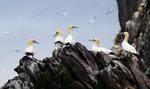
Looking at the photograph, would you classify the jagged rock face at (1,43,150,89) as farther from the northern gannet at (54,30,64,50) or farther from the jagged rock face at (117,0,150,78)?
the jagged rock face at (117,0,150,78)

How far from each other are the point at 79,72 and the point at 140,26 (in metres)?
21.9

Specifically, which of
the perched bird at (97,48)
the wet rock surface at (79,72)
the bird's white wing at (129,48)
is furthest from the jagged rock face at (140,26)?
the bird's white wing at (129,48)

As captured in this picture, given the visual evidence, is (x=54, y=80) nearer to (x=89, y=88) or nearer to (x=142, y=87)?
(x=89, y=88)

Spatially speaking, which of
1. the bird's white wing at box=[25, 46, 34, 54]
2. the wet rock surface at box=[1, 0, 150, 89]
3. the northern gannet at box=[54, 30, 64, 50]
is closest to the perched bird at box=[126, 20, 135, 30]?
the northern gannet at box=[54, 30, 64, 50]

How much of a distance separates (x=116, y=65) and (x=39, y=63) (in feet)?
19.2

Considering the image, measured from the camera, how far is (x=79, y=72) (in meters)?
25.4

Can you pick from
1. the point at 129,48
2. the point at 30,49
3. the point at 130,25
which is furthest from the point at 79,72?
the point at 130,25

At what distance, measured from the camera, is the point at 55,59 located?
2691cm

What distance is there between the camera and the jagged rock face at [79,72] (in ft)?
79.0

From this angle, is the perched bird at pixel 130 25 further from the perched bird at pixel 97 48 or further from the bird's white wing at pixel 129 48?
the bird's white wing at pixel 129 48

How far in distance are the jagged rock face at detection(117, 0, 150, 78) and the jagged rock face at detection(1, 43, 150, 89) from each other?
43.0 ft

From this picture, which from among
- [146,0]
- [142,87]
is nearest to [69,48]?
[142,87]

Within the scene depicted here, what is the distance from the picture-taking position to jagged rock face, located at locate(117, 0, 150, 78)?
137 feet

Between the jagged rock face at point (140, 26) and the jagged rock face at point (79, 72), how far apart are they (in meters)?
13.1
